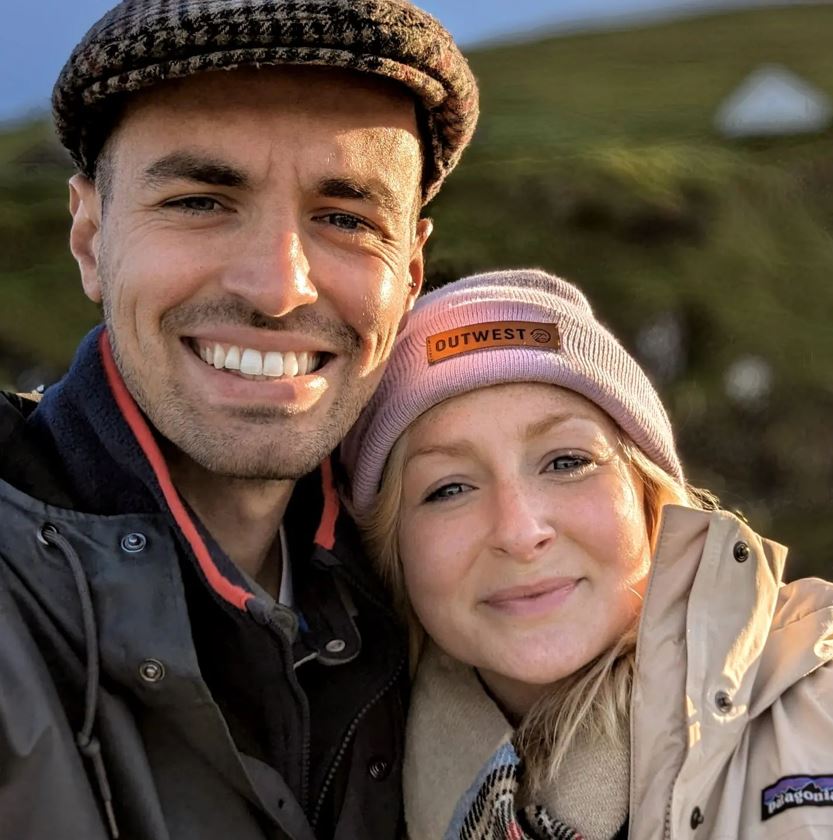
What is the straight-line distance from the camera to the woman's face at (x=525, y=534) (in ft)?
8.64

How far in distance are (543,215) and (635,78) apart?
8.60 metres

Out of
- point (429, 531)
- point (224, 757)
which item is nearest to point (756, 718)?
point (429, 531)

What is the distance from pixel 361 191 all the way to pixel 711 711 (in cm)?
156

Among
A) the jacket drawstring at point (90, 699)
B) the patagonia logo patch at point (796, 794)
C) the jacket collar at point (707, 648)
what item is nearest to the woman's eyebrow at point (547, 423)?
the jacket collar at point (707, 648)

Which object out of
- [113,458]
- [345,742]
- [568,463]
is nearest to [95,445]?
[113,458]

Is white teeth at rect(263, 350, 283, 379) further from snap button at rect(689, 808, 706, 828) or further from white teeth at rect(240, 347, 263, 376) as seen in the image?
snap button at rect(689, 808, 706, 828)

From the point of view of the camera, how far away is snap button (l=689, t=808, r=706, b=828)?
7.52 feet

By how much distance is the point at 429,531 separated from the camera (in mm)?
2766

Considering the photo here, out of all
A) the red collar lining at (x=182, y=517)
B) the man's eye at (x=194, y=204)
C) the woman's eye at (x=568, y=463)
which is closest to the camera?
the red collar lining at (x=182, y=517)

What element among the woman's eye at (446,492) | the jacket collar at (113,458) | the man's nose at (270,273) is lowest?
the woman's eye at (446,492)

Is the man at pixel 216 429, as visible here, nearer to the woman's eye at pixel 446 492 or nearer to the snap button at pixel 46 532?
the snap button at pixel 46 532

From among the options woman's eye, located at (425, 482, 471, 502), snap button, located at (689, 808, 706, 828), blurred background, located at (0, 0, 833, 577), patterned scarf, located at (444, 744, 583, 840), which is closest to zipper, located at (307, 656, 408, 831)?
patterned scarf, located at (444, 744, 583, 840)

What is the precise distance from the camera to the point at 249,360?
2.58 metres

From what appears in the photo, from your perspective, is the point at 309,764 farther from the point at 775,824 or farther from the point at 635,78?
the point at 635,78
